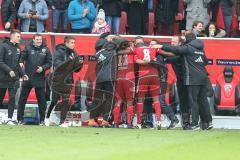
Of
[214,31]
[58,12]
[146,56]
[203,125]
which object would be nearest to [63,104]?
[146,56]

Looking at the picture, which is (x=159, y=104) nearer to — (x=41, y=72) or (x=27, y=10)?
(x=41, y=72)

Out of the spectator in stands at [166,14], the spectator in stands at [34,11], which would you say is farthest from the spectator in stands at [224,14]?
the spectator in stands at [34,11]

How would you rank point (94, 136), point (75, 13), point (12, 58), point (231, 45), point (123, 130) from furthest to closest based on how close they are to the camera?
point (75, 13), point (231, 45), point (12, 58), point (123, 130), point (94, 136)

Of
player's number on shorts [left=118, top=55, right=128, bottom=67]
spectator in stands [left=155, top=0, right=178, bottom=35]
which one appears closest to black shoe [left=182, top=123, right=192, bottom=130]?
player's number on shorts [left=118, top=55, right=128, bottom=67]

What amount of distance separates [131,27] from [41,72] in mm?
3974

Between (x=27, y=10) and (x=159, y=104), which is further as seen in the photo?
(x=27, y=10)

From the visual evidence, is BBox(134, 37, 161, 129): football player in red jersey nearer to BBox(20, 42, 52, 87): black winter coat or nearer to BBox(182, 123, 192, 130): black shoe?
BBox(182, 123, 192, 130): black shoe

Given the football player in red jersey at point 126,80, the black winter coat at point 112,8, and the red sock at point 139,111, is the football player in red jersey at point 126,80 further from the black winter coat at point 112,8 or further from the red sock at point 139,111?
the black winter coat at point 112,8

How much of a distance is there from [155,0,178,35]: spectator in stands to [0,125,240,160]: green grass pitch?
5.16 meters

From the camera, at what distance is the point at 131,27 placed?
22438 mm

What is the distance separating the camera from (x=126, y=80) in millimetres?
18375

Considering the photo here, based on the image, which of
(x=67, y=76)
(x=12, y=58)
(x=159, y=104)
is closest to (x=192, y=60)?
(x=159, y=104)

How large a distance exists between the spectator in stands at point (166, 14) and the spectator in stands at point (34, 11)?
309 centimetres

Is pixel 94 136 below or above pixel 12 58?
below
